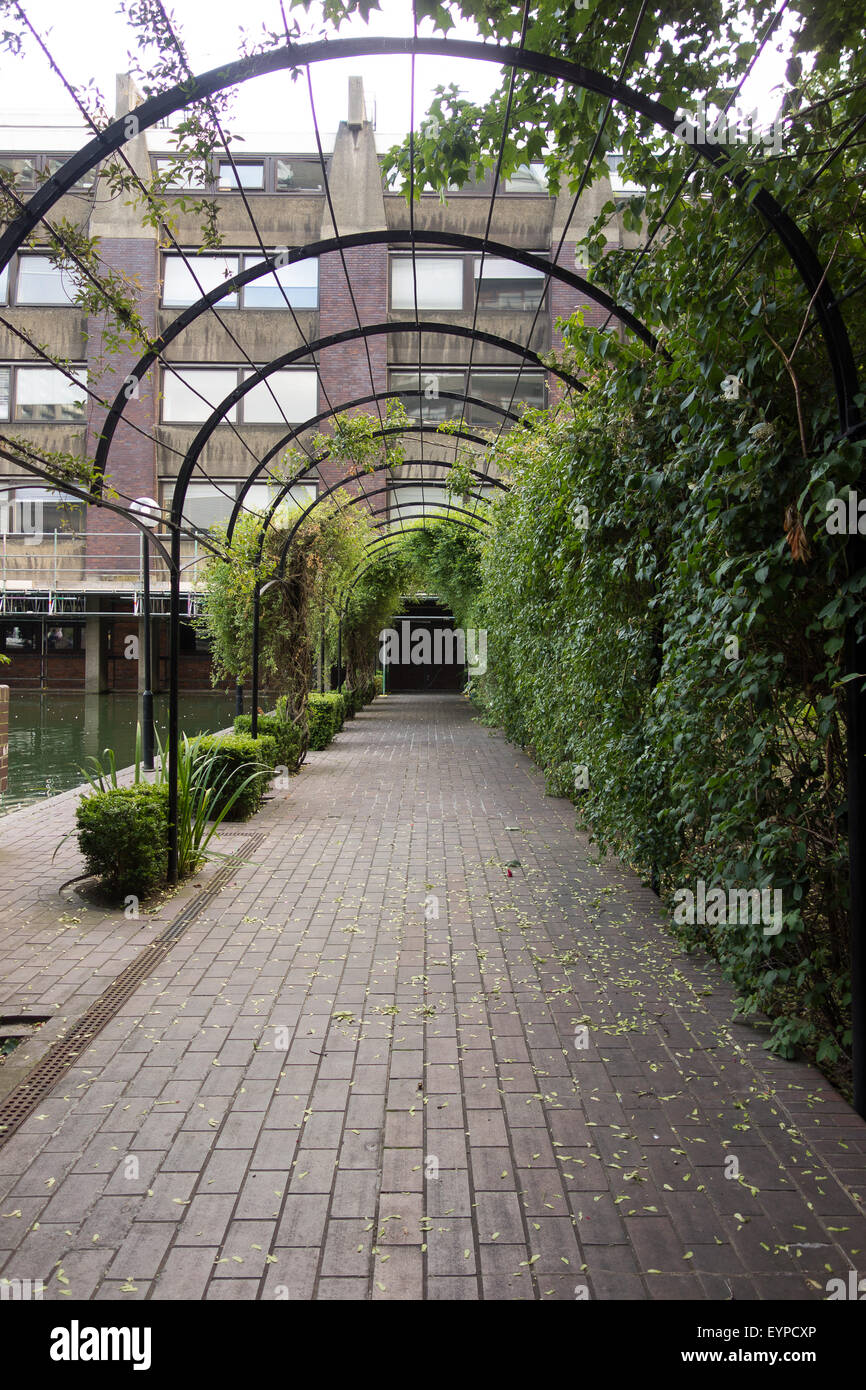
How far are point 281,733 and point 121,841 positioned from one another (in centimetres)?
568

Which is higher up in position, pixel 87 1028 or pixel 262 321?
pixel 262 321

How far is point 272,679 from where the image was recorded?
12.5 meters

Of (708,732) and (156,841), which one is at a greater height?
(708,732)

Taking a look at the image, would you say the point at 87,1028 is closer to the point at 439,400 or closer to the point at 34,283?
the point at 439,400

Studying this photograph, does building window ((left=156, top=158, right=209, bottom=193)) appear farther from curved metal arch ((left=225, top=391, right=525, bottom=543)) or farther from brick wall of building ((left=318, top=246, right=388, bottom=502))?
brick wall of building ((left=318, top=246, right=388, bottom=502))

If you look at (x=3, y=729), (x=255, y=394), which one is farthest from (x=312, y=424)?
(x=255, y=394)

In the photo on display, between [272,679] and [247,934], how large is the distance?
7.39 m

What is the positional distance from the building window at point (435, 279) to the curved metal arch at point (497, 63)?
21200 millimetres

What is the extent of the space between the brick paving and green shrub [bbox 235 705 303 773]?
4.84 meters

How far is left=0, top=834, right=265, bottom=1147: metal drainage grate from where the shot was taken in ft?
10.8

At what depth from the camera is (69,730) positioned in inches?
716

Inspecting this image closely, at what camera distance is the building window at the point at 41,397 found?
26.1 meters
